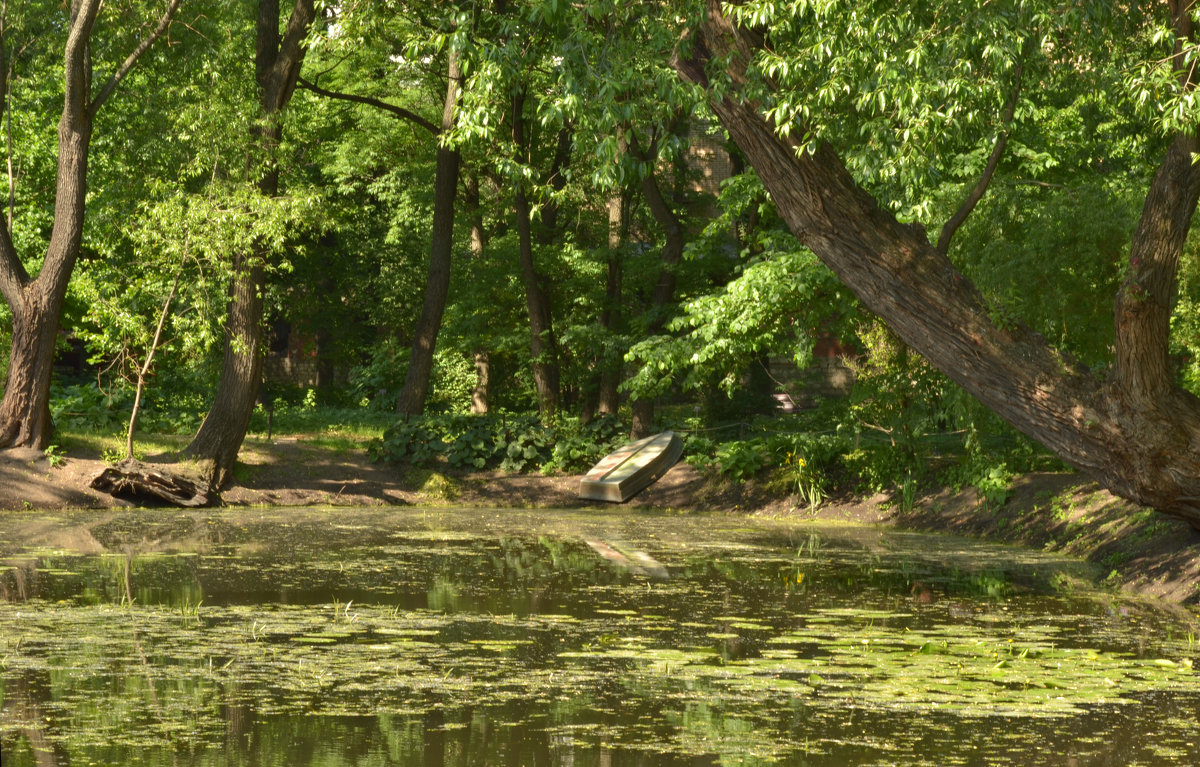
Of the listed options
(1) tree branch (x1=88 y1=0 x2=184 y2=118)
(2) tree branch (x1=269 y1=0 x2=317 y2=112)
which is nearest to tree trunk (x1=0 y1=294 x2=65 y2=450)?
(1) tree branch (x1=88 y1=0 x2=184 y2=118)

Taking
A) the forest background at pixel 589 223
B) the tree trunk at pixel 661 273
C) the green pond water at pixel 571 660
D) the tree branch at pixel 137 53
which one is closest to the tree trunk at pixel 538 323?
the forest background at pixel 589 223

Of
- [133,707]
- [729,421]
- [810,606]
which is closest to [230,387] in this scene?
[729,421]

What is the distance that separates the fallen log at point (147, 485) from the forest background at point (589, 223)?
88cm

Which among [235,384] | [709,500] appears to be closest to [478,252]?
[235,384]

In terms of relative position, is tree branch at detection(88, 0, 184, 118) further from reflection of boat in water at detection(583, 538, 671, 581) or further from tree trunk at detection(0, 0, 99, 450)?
reflection of boat in water at detection(583, 538, 671, 581)

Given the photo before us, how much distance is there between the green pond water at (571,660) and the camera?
6125 millimetres

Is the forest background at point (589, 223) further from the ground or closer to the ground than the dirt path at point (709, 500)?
further from the ground

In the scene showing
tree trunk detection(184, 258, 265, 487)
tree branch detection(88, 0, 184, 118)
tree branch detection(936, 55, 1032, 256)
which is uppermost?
tree branch detection(88, 0, 184, 118)

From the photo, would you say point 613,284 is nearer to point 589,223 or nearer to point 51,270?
point 589,223

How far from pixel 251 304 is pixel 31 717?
16.5m

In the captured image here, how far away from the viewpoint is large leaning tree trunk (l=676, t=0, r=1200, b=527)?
11930mm

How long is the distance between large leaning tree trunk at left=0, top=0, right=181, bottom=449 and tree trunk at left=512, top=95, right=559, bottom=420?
346 inches

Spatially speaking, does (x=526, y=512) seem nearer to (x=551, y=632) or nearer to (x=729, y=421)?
(x=729, y=421)

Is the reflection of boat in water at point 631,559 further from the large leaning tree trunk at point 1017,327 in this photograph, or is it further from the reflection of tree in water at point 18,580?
the reflection of tree in water at point 18,580
